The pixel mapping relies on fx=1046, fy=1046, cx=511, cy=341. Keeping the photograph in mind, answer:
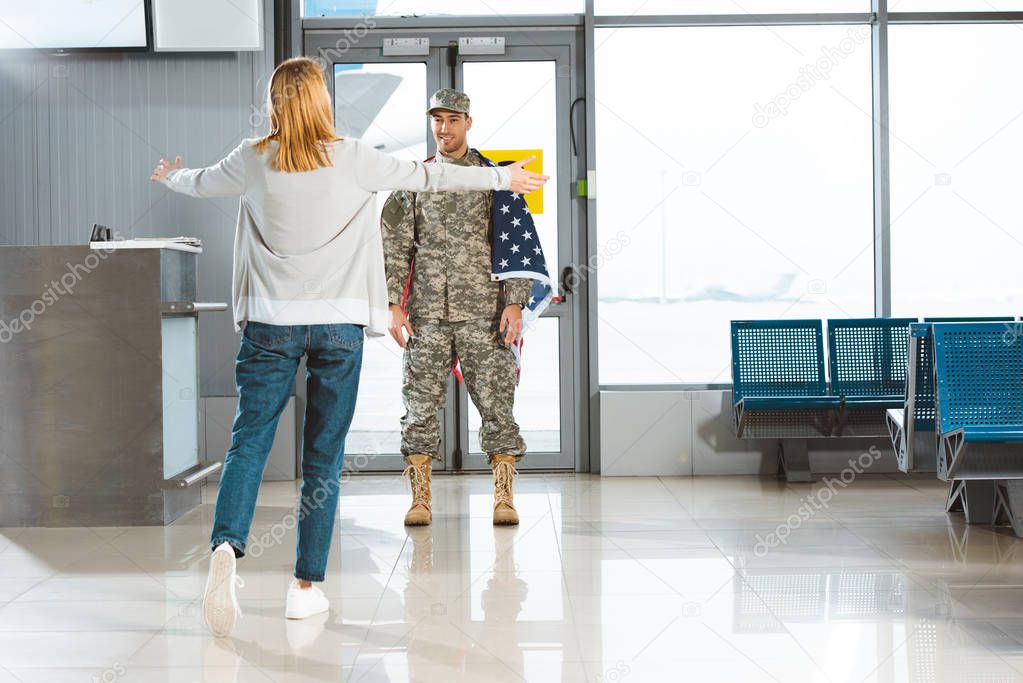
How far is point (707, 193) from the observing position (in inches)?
232

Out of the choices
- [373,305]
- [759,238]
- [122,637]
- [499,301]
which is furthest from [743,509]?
[122,637]

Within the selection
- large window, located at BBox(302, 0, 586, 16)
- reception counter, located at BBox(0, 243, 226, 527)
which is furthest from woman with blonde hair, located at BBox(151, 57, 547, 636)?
large window, located at BBox(302, 0, 586, 16)

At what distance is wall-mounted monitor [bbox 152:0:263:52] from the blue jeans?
131 inches

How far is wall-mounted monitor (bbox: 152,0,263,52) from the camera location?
220 inches

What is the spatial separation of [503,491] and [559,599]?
128cm

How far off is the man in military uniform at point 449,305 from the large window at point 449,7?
1796mm

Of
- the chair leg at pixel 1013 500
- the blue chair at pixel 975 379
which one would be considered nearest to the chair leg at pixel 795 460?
the chair leg at pixel 1013 500

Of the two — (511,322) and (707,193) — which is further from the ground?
(707,193)

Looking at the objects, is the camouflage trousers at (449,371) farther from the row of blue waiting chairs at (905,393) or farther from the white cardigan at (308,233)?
the row of blue waiting chairs at (905,393)

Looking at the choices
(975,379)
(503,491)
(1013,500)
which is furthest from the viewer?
(503,491)

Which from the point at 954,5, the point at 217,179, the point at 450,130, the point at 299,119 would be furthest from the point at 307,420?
the point at 954,5

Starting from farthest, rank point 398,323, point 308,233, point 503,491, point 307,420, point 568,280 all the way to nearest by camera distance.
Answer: point 568,280 < point 503,491 < point 398,323 < point 307,420 < point 308,233

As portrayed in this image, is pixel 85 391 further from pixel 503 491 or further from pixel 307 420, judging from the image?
pixel 307 420

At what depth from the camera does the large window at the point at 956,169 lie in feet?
19.4
